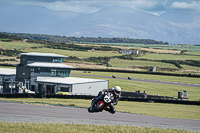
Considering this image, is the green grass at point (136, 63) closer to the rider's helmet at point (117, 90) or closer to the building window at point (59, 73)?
the building window at point (59, 73)

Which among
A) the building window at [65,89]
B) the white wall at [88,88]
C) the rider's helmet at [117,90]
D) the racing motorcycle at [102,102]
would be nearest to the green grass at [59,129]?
the racing motorcycle at [102,102]

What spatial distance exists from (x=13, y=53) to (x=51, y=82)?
101 m

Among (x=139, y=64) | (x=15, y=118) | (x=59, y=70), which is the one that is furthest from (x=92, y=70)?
(x=15, y=118)

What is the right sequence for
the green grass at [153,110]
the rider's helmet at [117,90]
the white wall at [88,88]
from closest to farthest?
the rider's helmet at [117,90] → the green grass at [153,110] → the white wall at [88,88]

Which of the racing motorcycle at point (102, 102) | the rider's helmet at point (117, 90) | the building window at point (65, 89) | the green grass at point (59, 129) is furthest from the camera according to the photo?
the building window at point (65, 89)

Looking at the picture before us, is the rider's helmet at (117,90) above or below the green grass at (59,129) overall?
above

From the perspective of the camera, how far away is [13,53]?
512ft

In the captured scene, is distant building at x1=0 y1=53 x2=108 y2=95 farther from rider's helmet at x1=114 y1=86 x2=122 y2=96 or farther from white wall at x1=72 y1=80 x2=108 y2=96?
rider's helmet at x1=114 y1=86 x2=122 y2=96

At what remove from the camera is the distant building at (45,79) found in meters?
59.6

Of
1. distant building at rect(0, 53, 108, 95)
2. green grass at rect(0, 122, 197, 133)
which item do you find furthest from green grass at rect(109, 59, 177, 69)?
green grass at rect(0, 122, 197, 133)

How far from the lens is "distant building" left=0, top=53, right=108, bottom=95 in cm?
5962

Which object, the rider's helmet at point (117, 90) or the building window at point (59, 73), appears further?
the building window at point (59, 73)

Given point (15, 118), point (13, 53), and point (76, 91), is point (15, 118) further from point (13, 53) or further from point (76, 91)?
point (13, 53)

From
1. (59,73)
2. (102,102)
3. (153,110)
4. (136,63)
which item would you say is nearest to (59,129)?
(102,102)
